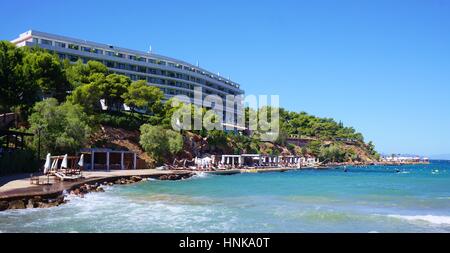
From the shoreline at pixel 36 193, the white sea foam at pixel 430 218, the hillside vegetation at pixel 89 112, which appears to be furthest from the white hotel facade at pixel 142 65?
the white sea foam at pixel 430 218

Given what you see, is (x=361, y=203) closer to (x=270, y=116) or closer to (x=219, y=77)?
(x=270, y=116)

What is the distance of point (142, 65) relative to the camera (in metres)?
99.2

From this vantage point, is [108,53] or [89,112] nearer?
[89,112]

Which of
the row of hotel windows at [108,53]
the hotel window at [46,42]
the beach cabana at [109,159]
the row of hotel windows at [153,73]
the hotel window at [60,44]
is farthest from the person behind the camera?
the row of hotel windows at [153,73]

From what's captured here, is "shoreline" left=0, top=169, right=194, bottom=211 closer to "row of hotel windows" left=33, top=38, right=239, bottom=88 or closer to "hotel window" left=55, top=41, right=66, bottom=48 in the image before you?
"row of hotel windows" left=33, top=38, right=239, bottom=88

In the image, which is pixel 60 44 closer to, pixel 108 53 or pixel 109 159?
pixel 108 53

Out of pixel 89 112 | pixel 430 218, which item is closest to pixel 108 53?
pixel 89 112

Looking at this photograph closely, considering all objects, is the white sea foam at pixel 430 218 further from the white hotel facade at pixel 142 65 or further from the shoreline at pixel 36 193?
the white hotel facade at pixel 142 65

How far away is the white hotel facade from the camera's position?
3292 inches

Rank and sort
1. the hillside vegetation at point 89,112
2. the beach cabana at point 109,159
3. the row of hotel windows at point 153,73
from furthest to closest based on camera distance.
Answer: the row of hotel windows at point 153,73
the beach cabana at point 109,159
the hillside vegetation at point 89,112

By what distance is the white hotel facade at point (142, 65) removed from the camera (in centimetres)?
8362

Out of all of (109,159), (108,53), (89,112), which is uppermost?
(108,53)

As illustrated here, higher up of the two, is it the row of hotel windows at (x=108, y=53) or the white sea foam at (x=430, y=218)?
the row of hotel windows at (x=108, y=53)

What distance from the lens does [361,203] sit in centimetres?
2995
